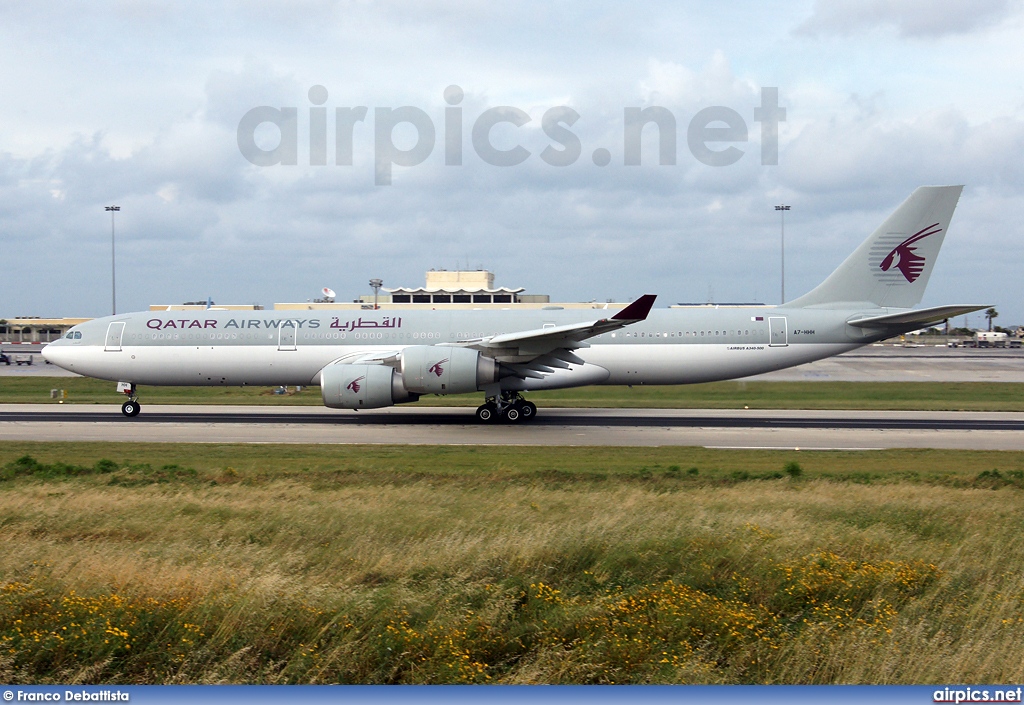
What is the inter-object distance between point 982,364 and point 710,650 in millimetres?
68073

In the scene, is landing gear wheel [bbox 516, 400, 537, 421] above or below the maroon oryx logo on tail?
below

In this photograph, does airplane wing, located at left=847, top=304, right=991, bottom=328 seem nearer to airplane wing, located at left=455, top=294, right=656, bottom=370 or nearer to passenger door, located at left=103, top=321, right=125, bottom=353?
airplane wing, located at left=455, top=294, right=656, bottom=370

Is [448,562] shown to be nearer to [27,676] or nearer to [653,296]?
[27,676]

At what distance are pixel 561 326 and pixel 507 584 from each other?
19.8 meters

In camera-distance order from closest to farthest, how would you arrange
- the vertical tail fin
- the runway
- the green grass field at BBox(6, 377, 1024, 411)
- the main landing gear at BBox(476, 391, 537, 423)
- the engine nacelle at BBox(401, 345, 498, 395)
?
the runway < the engine nacelle at BBox(401, 345, 498, 395) < the main landing gear at BBox(476, 391, 537, 423) < the vertical tail fin < the green grass field at BBox(6, 377, 1024, 411)

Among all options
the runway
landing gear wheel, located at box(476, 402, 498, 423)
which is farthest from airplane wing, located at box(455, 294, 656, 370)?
the runway

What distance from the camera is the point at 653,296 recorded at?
24.1m

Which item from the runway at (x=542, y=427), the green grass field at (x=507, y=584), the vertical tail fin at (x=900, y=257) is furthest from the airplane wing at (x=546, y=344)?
the green grass field at (x=507, y=584)

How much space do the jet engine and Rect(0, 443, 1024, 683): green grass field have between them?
33.5 feet

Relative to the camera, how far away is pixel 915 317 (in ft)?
92.2

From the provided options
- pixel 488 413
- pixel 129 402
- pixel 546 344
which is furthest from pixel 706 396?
pixel 129 402

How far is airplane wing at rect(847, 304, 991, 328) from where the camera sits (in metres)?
26.7

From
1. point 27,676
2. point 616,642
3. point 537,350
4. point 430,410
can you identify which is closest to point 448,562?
point 616,642

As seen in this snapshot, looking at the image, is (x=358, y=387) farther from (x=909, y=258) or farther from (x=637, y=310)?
(x=909, y=258)
